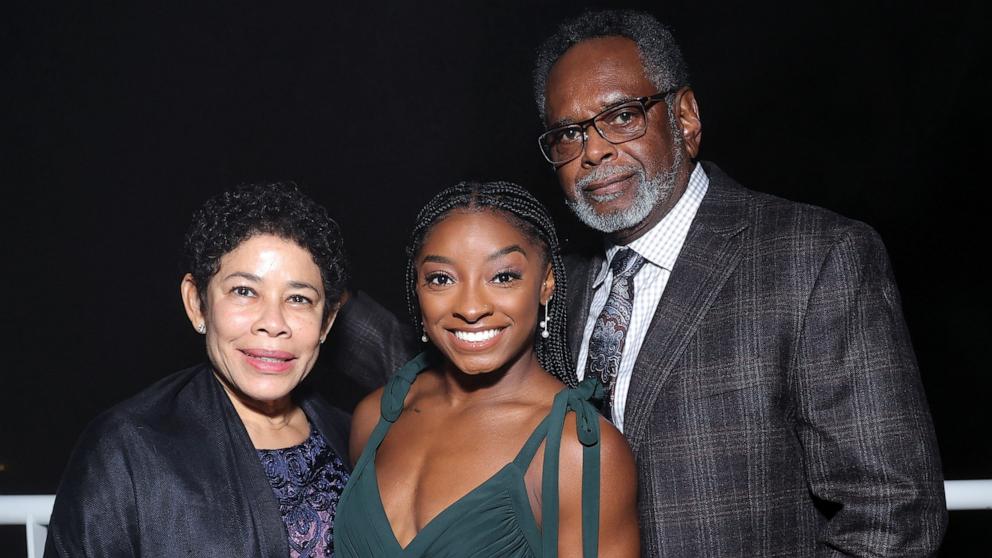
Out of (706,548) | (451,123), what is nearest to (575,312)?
(706,548)

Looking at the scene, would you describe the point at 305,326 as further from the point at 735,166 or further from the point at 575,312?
the point at 735,166

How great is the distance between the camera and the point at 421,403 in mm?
2029

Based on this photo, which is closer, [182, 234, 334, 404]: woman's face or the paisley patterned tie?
[182, 234, 334, 404]: woman's face

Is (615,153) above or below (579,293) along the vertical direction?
above

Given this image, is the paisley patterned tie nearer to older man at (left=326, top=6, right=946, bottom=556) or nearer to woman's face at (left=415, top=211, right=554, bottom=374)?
older man at (left=326, top=6, right=946, bottom=556)

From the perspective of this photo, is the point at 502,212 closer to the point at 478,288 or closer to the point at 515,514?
the point at 478,288

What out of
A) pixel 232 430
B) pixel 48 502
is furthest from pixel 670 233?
pixel 48 502

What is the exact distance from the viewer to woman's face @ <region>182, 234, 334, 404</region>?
1966 mm

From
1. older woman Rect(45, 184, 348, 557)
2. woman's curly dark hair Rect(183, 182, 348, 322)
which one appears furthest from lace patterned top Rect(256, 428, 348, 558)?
woman's curly dark hair Rect(183, 182, 348, 322)

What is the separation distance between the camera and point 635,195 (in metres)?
2.20

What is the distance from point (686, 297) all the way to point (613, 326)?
22 cm

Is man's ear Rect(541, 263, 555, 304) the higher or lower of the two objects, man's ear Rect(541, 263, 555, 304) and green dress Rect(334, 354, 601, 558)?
the higher

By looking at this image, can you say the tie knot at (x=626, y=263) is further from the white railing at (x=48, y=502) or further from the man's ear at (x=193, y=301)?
the man's ear at (x=193, y=301)

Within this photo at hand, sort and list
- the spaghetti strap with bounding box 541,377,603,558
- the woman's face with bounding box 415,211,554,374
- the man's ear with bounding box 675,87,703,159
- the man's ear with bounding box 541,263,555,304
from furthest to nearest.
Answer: the man's ear with bounding box 675,87,703,159 → the man's ear with bounding box 541,263,555,304 → the woman's face with bounding box 415,211,554,374 → the spaghetti strap with bounding box 541,377,603,558
